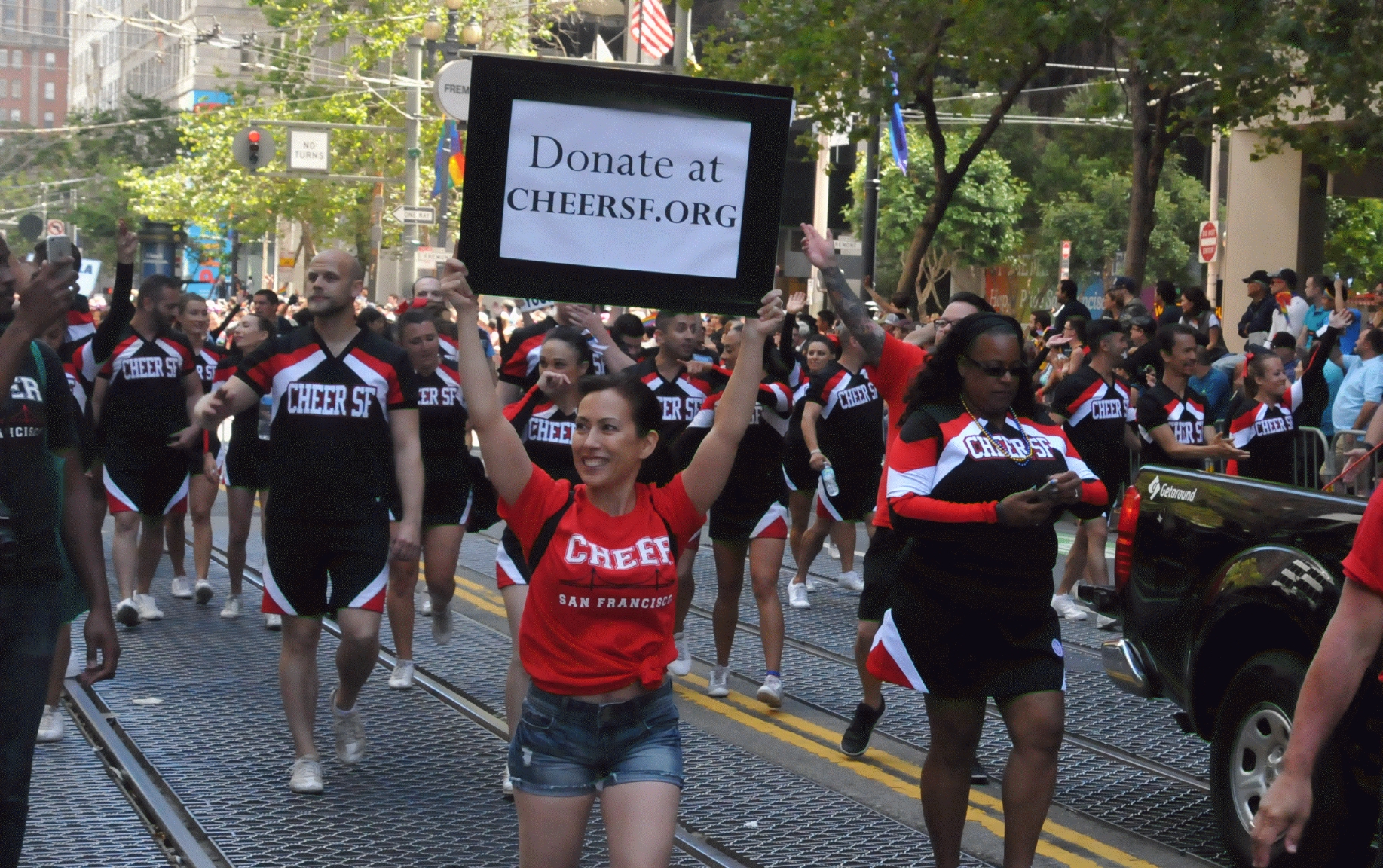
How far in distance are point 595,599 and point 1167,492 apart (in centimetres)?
292

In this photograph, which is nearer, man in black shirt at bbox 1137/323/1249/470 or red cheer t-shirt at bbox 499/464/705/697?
red cheer t-shirt at bbox 499/464/705/697

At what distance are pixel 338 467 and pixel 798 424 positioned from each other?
18.8ft

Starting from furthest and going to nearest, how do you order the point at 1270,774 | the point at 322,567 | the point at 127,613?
the point at 127,613 → the point at 322,567 → the point at 1270,774

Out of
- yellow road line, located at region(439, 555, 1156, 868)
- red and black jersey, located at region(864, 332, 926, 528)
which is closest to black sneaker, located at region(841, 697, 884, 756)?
yellow road line, located at region(439, 555, 1156, 868)

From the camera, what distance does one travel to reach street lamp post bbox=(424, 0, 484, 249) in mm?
30109

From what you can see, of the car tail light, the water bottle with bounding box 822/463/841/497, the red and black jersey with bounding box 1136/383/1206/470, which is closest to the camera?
the car tail light

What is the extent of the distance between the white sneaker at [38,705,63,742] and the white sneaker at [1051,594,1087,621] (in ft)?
20.5

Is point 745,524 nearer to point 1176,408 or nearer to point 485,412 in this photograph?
point 1176,408

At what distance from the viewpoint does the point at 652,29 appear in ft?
86.5

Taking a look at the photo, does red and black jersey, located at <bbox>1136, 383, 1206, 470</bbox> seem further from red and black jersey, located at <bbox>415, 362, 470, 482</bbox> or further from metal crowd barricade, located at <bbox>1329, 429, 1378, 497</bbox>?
red and black jersey, located at <bbox>415, 362, 470, 482</bbox>

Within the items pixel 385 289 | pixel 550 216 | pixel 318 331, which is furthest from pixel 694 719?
pixel 385 289

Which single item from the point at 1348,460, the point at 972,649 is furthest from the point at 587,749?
the point at 1348,460

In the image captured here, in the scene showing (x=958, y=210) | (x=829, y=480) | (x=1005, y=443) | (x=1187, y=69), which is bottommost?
(x=829, y=480)

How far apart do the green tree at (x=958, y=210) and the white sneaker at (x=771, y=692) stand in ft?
121
